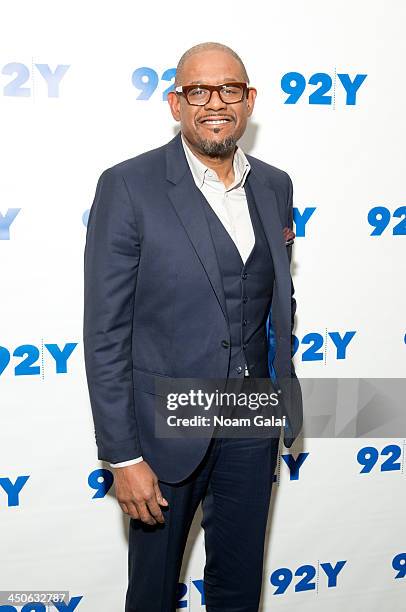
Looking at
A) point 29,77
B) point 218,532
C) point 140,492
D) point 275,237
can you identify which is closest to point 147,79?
point 29,77

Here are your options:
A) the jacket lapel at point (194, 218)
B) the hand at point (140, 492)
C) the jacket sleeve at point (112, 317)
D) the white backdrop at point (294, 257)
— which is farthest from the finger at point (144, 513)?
the white backdrop at point (294, 257)

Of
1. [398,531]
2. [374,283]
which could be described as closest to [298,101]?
[374,283]

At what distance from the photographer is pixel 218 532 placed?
6.15ft

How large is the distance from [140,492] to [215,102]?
954 mm

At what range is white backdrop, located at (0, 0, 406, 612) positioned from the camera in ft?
6.68

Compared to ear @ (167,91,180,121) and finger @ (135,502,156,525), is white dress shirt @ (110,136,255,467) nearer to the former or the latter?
ear @ (167,91,180,121)

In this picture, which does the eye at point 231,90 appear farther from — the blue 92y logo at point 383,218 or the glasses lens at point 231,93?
the blue 92y logo at point 383,218

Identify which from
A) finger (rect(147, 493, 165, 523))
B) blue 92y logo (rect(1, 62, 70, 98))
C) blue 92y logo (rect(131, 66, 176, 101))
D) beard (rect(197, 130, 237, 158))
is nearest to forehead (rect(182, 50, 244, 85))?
beard (rect(197, 130, 237, 158))

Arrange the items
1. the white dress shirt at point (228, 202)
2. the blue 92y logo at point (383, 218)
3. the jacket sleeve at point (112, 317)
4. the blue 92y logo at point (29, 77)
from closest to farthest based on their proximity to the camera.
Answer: the jacket sleeve at point (112, 317) < the white dress shirt at point (228, 202) < the blue 92y logo at point (29, 77) < the blue 92y logo at point (383, 218)

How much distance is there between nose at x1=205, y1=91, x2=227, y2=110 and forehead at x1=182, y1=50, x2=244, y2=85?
1.3 inches

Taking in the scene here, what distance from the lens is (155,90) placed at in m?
2.08

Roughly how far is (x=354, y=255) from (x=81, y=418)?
1.09 meters

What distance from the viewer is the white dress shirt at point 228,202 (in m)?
1.68

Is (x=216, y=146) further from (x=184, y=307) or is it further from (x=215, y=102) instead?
(x=184, y=307)
